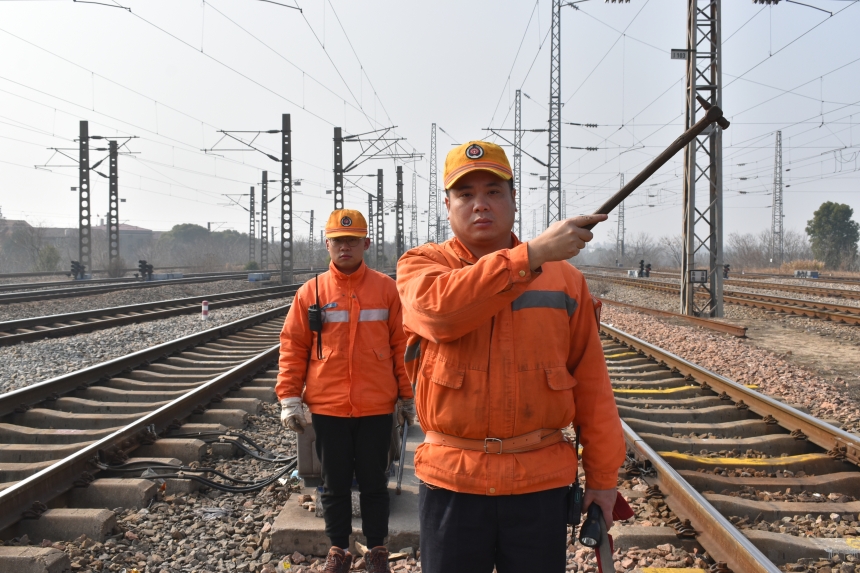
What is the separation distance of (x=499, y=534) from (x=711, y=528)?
6.89ft

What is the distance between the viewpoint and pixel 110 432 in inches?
233

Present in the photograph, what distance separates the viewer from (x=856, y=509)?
Answer: 424 cm

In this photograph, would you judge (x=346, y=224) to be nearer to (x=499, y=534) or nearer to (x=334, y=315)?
(x=334, y=315)

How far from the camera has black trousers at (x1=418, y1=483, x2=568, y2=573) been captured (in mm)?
2086

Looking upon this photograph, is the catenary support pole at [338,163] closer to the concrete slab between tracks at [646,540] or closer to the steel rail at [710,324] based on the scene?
the steel rail at [710,324]

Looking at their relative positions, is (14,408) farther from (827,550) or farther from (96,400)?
(827,550)

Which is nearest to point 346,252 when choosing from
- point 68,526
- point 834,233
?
point 68,526

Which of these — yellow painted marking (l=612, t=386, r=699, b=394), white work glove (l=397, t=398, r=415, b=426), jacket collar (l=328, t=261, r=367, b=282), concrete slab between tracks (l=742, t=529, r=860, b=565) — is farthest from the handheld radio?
yellow painted marking (l=612, t=386, r=699, b=394)

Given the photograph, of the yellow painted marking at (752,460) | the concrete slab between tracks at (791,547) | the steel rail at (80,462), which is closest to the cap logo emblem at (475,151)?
the concrete slab between tracks at (791,547)

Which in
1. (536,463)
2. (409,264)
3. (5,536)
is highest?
(409,264)

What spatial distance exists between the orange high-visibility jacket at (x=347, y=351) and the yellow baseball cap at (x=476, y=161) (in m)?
1.83

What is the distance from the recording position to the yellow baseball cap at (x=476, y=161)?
2.12 meters

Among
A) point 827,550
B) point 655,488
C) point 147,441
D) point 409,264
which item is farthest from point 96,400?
point 827,550

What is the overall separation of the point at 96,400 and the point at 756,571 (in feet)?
21.3
